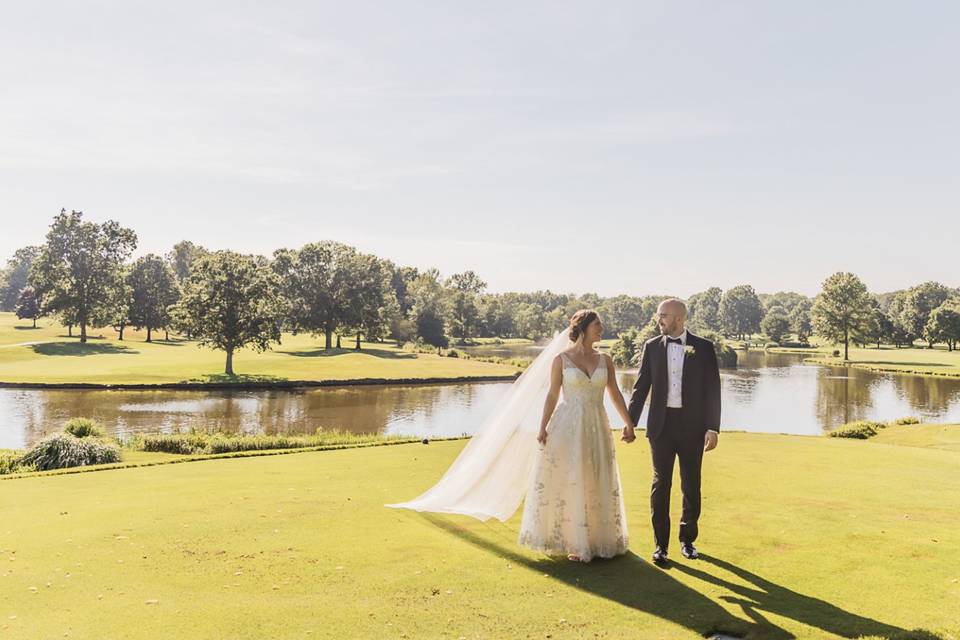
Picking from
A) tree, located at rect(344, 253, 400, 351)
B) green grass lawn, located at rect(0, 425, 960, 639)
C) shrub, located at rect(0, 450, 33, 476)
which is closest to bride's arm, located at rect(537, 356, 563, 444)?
green grass lawn, located at rect(0, 425, 960, 639)

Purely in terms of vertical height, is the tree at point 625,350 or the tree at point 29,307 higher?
the tree at point 29,307

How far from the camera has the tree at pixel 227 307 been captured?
6266cm

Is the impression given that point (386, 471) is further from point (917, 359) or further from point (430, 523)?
point (917, 359)

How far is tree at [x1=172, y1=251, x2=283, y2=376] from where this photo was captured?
62.7 meters

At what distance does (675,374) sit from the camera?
7.96m

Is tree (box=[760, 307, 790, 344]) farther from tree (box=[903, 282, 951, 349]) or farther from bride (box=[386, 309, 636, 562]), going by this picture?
bride (box=[386, 309, 636, 562])

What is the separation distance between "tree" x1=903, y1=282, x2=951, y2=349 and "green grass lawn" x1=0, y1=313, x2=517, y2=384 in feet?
339

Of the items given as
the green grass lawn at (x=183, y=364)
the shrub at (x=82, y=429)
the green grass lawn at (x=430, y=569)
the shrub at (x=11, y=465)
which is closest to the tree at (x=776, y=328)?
the green grass lawn at (x=183, y=364)

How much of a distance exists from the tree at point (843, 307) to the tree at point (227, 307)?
8716 cm

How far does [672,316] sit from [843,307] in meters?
113

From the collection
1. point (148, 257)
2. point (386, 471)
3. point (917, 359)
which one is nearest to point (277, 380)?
point (386, 471)

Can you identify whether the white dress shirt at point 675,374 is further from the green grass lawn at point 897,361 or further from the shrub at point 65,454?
the green grass lawn at point 897,361

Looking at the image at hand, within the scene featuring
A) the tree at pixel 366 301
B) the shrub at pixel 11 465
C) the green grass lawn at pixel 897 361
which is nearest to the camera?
the shrub at pixel 11 465

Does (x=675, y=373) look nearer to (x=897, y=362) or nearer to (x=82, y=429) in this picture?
(x=82, y=429)
